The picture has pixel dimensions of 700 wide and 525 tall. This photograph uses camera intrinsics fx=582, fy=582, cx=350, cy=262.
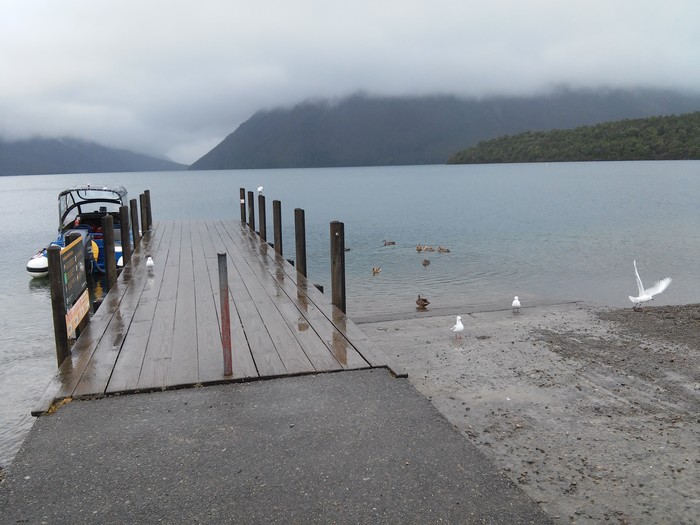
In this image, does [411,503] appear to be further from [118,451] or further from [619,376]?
[619,376]

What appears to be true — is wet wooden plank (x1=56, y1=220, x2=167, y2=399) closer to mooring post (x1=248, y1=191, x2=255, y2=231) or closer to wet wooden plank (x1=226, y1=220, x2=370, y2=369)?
wet wooden plank (x1=226, y1=220, x2=370, y2=369)

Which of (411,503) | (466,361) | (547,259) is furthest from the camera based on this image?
(547,259)

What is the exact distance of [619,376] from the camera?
7.62 m

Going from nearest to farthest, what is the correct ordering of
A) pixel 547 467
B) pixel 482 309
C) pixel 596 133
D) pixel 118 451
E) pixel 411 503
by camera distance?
pixel 411 503 < pixel 118 451 < pixel 547 467 < pixel 482 309 < pixel 596 133

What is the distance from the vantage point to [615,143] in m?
133

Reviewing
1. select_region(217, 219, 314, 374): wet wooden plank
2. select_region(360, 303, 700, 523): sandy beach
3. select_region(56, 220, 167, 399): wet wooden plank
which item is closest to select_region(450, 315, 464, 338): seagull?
select_region(360, 303, 700, 523): sandy beach

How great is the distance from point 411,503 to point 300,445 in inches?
38.4

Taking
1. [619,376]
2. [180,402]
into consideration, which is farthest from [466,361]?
[180,402]

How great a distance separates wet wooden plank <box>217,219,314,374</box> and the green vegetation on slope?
136 metres

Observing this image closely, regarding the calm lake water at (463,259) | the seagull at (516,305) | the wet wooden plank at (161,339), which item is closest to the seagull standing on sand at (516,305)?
the seagull at (516,305)

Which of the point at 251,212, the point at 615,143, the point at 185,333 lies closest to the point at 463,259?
the point at 251,212

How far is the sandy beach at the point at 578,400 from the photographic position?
458cm

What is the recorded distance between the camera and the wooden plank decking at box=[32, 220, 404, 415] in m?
5.21

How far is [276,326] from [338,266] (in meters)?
1.56
